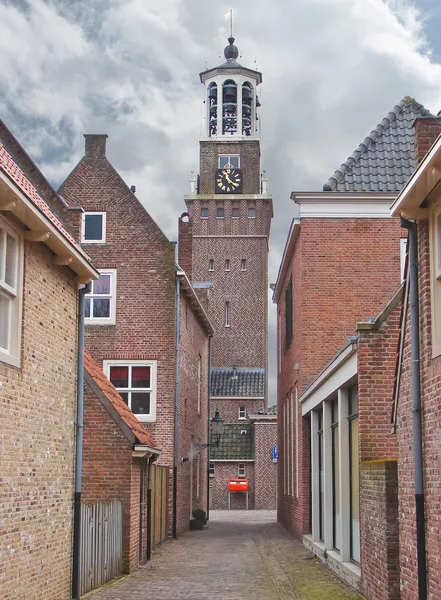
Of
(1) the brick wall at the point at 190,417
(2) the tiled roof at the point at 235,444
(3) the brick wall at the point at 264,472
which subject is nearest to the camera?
(1) the brick wall at the point at 190,417

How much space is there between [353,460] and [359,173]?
1058 cm

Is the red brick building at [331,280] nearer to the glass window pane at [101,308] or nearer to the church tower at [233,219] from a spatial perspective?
the glass window pane at [101,308]

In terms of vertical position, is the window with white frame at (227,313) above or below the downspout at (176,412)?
above

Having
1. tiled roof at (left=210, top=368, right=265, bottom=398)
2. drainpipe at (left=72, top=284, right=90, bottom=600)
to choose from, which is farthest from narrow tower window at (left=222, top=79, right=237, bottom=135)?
A: drainpipe at (left=72, top=284, right=90, bottom=600)

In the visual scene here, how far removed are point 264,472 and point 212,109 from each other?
3081 centimetres

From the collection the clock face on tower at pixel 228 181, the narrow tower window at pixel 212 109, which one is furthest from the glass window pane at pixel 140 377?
the narrow tower window at pixel 212 109

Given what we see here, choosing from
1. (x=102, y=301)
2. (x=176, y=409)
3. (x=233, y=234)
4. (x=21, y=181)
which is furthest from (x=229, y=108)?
(x=21, y=181)

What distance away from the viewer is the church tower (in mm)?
66125

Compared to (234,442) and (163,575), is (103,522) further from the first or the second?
(234,442)

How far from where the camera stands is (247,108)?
7206 cm

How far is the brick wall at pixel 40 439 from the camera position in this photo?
412 inches

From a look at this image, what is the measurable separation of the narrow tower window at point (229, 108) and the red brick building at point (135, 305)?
141ft

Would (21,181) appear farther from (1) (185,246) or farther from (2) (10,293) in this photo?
(1) (185,246)

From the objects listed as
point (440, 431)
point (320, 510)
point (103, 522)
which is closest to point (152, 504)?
point (320, 510)
